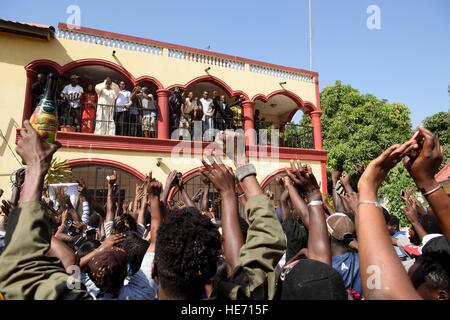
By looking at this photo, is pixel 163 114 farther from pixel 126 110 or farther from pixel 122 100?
pixel 122 100

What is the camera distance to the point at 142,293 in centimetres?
175

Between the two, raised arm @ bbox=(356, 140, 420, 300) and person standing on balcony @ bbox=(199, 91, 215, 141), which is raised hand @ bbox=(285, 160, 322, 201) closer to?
raised arm @ bbox=(356, 140, 420, 300)

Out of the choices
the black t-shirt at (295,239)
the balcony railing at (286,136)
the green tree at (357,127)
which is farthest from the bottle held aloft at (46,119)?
the green tree at (357,127)

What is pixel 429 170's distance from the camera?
57.4 inches

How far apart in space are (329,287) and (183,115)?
10.5m

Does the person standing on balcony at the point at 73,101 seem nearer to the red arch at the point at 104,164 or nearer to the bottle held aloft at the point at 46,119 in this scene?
the red arch at the point at 104,164

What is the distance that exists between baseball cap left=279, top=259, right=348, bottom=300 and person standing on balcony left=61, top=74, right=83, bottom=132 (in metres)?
9.82

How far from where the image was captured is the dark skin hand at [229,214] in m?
1.72

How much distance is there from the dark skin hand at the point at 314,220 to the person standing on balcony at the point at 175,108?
964cm

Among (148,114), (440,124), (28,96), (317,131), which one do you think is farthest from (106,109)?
(440,124)

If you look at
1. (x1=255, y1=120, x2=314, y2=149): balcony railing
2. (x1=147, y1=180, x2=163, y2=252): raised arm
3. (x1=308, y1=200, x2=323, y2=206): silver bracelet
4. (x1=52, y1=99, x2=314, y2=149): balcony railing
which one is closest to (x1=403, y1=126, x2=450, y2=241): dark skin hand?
(x1=308, y1=200, x2=323, y2=206): silver bracelet

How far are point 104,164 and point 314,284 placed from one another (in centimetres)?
945

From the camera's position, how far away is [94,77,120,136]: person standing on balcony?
404 inches

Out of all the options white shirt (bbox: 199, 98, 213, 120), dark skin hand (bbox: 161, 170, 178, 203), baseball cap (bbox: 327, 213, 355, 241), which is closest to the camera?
baseball cap (bbox: 327, 213, 355, 241)
